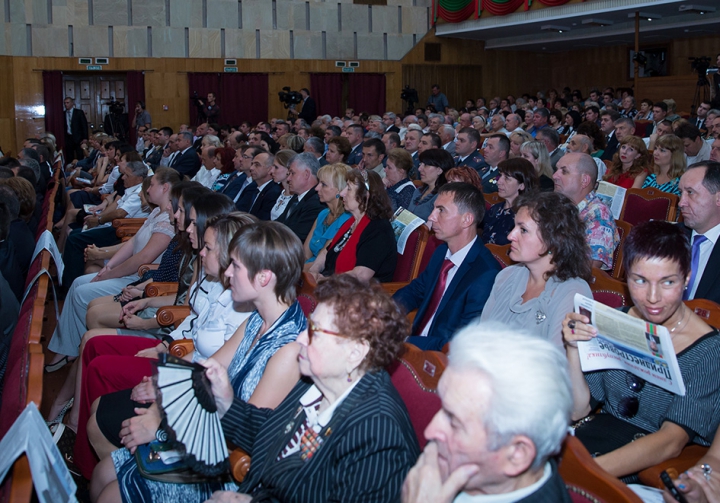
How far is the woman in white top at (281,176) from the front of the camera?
5.00 metres

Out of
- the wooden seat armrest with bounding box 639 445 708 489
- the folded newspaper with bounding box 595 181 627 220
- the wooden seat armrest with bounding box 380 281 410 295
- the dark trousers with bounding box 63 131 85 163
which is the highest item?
the dark trousers with bounding box 63 131 85 163

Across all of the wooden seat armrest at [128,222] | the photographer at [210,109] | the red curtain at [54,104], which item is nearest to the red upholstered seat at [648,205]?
the wooden seat armrest at [128,222]

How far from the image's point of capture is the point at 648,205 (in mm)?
4059

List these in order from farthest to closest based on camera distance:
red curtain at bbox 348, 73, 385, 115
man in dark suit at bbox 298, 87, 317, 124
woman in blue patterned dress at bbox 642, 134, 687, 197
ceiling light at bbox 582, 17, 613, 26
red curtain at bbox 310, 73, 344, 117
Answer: red curtain at bbox 348, 73, 385, 115 < red curtain at bbox 310, 73, 344, 117 < ceiling light at bbox 582, 17, 613, 26 < man in dark suit at bbox 298, 87, 317, 124 < woman in blue patterned dress at bbox 642, 134, 687, 197

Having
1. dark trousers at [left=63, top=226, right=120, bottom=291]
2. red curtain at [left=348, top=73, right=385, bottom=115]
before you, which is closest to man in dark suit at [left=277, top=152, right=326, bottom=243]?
dark trousers at [left=63, top=226, right=120, bottom=291]

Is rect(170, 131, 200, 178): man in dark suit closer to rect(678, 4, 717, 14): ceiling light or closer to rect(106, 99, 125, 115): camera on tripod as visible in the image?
rect(106, 99, 125, 115): camera on tripod

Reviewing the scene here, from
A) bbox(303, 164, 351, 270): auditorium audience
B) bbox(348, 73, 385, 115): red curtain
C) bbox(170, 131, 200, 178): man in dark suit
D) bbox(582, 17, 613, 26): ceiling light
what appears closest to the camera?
bbox(303, 164, 351, 270): auditorium audience

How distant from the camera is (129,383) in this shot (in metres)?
2.51

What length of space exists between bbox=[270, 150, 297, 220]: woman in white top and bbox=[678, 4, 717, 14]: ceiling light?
10.1m

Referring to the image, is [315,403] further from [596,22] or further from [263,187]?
[596,22]

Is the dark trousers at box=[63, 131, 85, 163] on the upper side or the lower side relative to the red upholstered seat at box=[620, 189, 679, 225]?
upper

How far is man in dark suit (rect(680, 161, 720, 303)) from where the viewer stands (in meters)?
2.67

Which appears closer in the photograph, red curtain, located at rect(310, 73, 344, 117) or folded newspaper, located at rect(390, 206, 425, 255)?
folded newspaper, located at rect(390, 206, 425, 255)

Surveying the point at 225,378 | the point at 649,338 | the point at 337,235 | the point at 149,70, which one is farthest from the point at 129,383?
the point at 149,70
